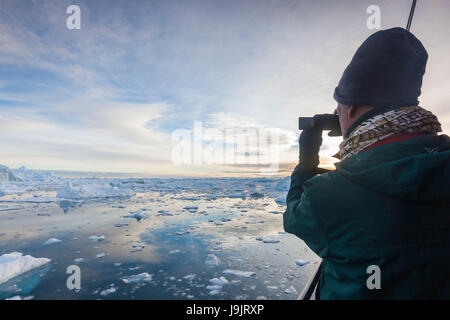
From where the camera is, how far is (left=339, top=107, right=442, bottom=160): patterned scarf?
2.16 ft

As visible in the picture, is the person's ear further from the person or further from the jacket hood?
the jacket hood

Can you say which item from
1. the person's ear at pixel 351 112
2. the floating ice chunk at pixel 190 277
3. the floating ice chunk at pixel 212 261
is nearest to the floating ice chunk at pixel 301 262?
the floating ice chunk at pixel 212 261

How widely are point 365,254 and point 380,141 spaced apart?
1.16 feet

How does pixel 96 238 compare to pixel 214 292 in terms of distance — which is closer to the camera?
pixel 214 292

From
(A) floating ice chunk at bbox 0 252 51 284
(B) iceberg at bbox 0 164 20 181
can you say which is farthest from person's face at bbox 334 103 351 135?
(B) iceberg at bbox 0 164 20 181

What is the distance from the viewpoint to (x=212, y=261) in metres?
4.12

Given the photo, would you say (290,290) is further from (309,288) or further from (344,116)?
(344,116)

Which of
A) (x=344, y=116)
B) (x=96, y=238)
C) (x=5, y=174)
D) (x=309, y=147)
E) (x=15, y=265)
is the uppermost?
→ (x=344, y=116)

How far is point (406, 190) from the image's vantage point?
0.54 meters

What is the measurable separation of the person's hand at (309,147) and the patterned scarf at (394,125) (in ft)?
0.92

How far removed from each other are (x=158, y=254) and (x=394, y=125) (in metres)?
4.71

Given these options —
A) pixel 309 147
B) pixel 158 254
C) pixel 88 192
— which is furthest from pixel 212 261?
pixel 88 192
